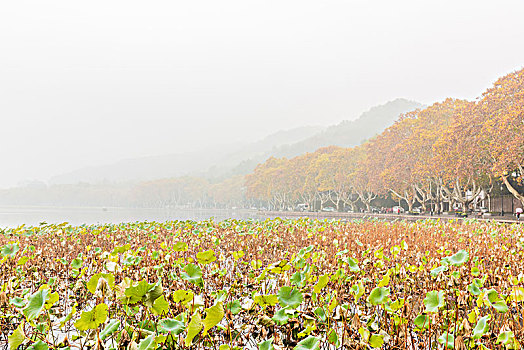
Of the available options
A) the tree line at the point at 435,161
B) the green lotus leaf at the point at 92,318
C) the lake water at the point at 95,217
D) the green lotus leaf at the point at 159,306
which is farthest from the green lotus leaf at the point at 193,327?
the tree line at the point at 435,161

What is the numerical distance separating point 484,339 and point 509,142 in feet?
71.2

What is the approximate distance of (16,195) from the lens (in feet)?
582

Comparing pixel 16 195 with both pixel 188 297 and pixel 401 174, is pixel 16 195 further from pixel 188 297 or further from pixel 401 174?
pixel 188 297

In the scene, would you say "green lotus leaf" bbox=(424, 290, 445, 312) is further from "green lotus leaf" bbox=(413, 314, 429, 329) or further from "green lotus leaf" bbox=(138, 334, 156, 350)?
"green lotus leaf" bbox=(138, 334, 156, 350)

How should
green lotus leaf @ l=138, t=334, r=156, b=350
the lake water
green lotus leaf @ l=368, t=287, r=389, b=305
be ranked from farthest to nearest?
the lake water, green lotus leaf @ l=368, t=287, r=389, b=305, green lotus leaf @ l=138, t=334, r=156, b=350

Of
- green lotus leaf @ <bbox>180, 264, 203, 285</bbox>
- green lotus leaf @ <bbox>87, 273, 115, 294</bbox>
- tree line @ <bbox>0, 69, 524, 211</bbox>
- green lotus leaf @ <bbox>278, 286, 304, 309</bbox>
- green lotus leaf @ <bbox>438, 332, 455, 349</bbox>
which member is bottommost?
green lotus leaf @ <bbox>438, 332, 455, 349</bbox>

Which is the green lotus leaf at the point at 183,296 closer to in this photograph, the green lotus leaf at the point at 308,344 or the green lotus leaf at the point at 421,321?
the green lotus leaf at the point at 308,344

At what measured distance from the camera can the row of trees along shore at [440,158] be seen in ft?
69.5

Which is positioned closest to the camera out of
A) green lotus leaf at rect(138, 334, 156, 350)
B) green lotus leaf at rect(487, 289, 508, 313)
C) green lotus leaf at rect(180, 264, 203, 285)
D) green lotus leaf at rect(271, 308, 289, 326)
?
green lotus leaf at rect(138, 334, 156, 350)

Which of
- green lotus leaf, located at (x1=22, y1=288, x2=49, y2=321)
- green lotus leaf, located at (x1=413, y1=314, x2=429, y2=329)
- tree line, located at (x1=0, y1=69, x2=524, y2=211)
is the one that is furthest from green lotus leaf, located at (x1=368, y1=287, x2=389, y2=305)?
tree line, located at (x1=0, y1=69, x2=524, y2=211)

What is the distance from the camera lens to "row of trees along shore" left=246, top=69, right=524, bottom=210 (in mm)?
21172

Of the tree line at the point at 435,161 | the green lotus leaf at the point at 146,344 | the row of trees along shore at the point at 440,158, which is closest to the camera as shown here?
the green lotus leaf at the point at 146,344

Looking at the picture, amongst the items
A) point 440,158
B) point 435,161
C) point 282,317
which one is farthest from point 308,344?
point 435,161

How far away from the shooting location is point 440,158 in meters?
25.9
